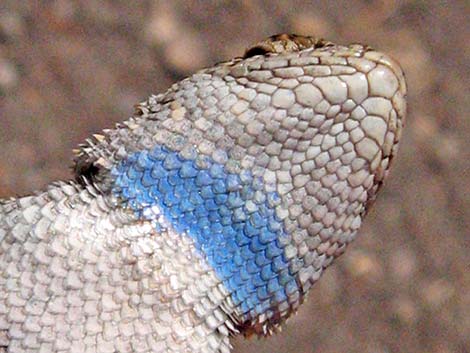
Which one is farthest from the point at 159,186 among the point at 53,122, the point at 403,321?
the point at 403,321

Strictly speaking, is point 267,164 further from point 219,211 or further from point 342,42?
point 342,42

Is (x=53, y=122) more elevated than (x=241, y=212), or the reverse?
(x=53, y=122)

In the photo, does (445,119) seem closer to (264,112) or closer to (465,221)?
(465,221)

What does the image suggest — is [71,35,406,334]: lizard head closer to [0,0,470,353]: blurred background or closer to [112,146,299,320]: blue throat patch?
[112,146,299,320]: blue throat patch

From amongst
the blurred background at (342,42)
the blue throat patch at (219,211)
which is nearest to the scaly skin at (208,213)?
the blue throat patch at (219,211)

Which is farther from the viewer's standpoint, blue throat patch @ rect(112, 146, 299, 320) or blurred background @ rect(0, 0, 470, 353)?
blurred background @ rect(0, 0, 470, 353)

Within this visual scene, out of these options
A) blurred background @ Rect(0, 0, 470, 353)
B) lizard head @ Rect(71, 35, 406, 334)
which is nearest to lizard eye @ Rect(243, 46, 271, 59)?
lizard head @ Rect(71, 35, 406, 334)
